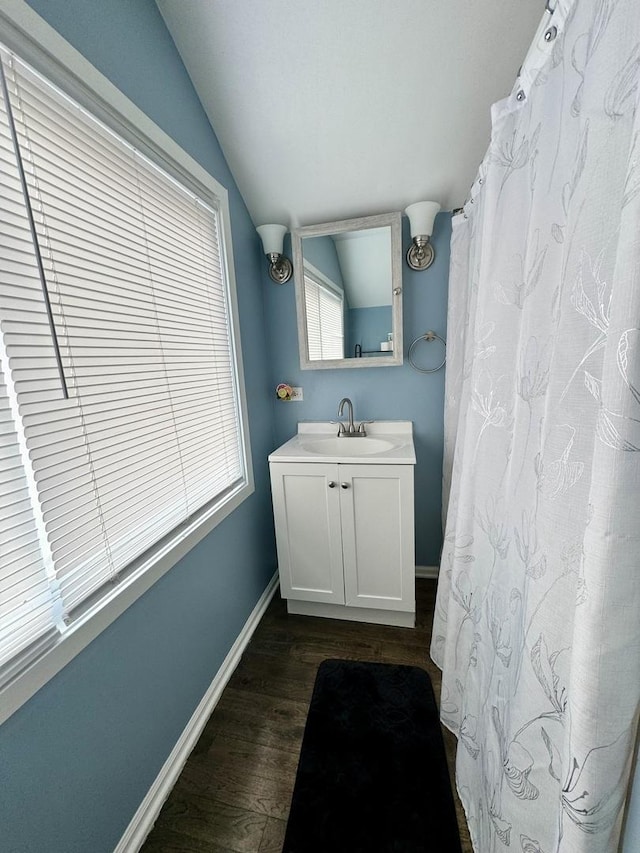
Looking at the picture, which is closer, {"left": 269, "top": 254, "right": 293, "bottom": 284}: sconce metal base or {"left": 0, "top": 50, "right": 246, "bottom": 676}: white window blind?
{"left": 0, "top": 50, "right": 246, "bottom": 676}: white window blind

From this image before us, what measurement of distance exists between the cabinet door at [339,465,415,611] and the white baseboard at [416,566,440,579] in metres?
0.46

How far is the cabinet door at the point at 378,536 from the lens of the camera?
5.01ft

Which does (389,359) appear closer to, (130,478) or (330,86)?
(330,86)

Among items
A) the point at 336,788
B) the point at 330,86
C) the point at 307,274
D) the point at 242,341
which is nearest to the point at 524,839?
the point at 336,788

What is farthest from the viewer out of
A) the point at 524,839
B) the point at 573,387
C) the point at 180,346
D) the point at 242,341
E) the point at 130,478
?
the point at 242,341

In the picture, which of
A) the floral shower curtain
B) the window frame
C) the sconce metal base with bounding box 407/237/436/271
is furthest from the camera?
the sconce metal base with bounding box 407/237/436/271

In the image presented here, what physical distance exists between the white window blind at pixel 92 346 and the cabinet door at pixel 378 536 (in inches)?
27.9

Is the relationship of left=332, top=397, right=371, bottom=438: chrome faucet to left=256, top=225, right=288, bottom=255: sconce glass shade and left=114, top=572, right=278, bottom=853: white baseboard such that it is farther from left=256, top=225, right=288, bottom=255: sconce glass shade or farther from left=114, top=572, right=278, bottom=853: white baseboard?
left=114, top=572, right=278, bottom=853: white baseboard

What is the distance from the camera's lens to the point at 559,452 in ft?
1.88

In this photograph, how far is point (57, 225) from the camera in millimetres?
792

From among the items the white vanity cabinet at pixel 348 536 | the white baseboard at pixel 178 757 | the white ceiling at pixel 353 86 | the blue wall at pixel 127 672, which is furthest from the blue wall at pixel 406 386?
the white baseboard at pixel 178 757

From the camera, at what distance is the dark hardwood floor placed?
0.98 metres

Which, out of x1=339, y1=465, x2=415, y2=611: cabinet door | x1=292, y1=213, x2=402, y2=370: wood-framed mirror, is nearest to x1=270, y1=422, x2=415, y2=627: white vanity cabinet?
x1=339, y1=465, x2=415, y2=611: cabinet door

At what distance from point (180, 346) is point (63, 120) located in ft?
2.02
